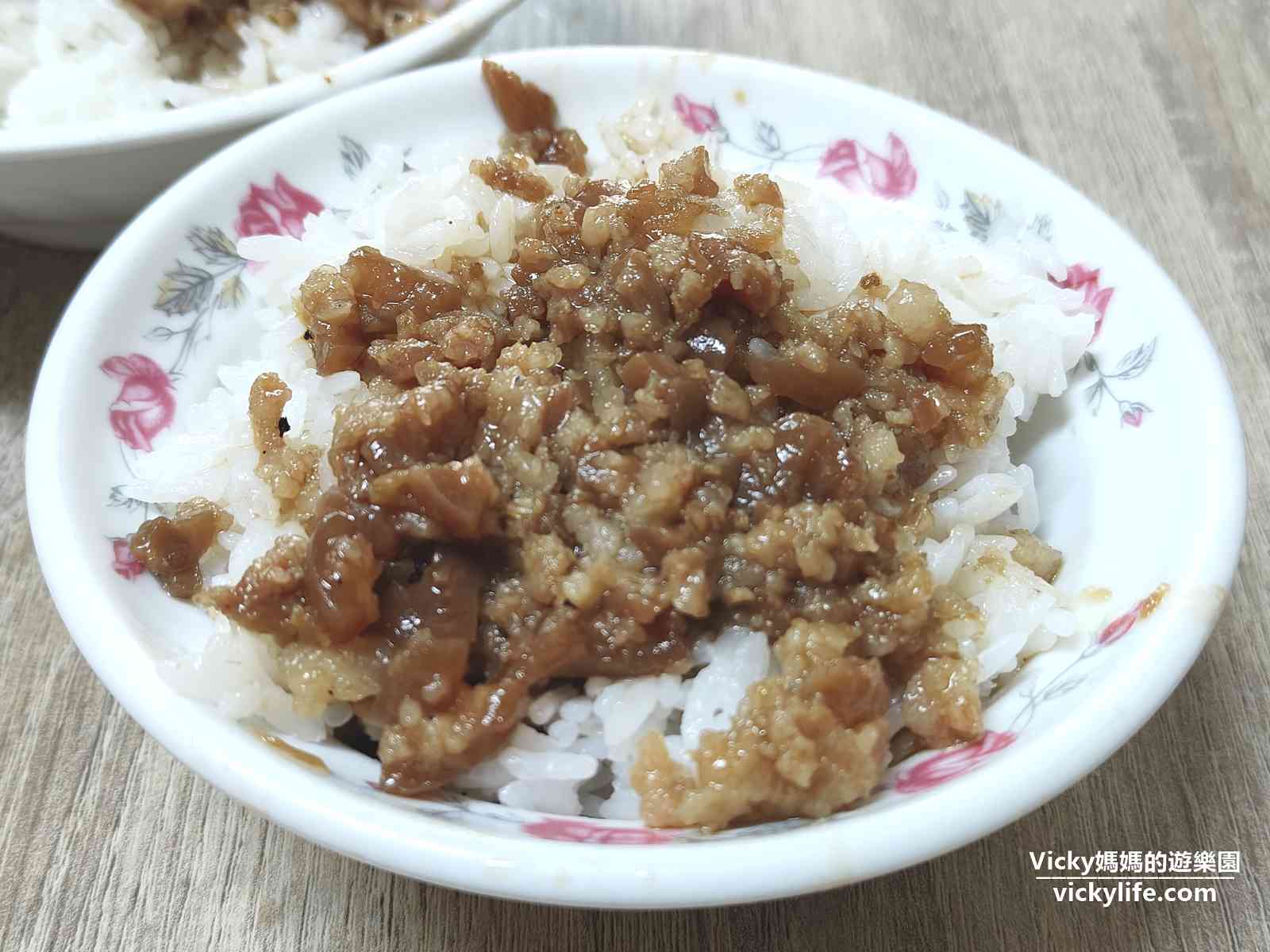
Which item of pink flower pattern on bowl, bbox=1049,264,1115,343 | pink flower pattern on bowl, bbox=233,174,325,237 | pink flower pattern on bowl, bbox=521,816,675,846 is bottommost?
pink flower pattern on bowl, bbox=521,816,675,846

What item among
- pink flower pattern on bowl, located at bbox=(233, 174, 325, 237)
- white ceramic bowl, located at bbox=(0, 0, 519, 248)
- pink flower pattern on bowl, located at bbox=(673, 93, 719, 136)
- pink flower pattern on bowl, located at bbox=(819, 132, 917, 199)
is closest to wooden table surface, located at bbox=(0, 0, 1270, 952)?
white ceramic bowl, located at bbox=(0, 0, 519, 248)

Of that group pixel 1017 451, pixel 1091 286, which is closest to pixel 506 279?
pixel 1017 451

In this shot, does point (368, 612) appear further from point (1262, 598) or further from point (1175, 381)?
point (1262, 598)

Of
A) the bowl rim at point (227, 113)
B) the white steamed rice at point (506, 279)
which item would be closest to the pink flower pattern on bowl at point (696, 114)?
the white steamed rice at point (506, 279)

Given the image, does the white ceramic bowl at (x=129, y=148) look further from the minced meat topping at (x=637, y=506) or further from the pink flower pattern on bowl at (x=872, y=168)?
the pink flower pattern on bowl at (x=872, y=168)

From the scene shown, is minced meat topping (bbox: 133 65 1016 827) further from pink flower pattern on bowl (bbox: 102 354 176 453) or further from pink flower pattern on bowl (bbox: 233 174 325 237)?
pink flower pattern on bowl (bbox: 233 174 325 237)

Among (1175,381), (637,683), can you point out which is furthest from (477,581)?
(1175,381)
